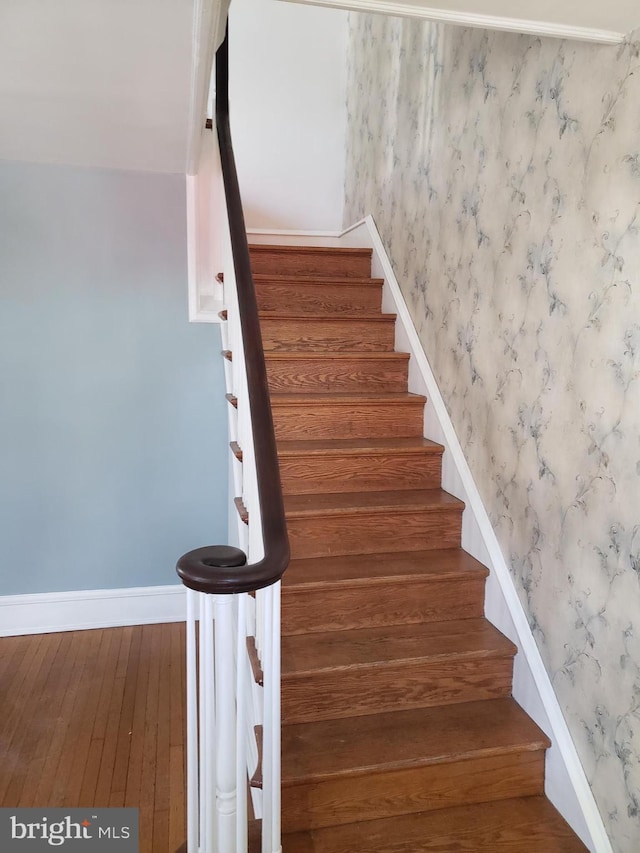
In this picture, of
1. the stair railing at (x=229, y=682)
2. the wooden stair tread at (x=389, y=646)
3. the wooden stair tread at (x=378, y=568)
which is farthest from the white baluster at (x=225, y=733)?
the wooden stair tread at (x=378, y=568)

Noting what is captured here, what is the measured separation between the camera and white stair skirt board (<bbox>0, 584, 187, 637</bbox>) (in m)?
3.14

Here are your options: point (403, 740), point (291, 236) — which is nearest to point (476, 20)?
point (403, 740)

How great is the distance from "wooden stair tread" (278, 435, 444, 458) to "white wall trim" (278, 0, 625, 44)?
1496mm

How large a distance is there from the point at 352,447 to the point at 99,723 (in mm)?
1532

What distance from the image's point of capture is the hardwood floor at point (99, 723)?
2.04 m

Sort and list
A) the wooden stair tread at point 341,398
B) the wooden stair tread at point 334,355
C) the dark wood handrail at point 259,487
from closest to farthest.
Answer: the dark wood handrail at point 259,487 < the wooden stair tread at point 341,398 < the wooden stair tread at point 334,355

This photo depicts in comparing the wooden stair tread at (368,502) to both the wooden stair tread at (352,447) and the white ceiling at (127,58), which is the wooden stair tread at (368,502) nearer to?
the wooden stair tread at (352,447)

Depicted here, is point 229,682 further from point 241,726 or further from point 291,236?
point 291,236

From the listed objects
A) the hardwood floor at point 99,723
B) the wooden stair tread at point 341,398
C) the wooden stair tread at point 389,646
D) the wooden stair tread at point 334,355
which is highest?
the wooden stair tread at point 334,355

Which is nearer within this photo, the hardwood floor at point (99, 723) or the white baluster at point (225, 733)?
the white baluster at point (225, 733)

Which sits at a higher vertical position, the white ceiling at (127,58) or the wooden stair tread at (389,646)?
the white ceiling at (127,58)

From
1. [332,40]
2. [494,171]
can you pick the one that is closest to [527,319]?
[494,171]

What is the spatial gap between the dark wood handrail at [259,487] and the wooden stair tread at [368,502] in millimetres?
707

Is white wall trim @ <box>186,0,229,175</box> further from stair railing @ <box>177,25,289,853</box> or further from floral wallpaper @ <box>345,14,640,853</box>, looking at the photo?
stair railing @ <box>177,25,289,853</box>
